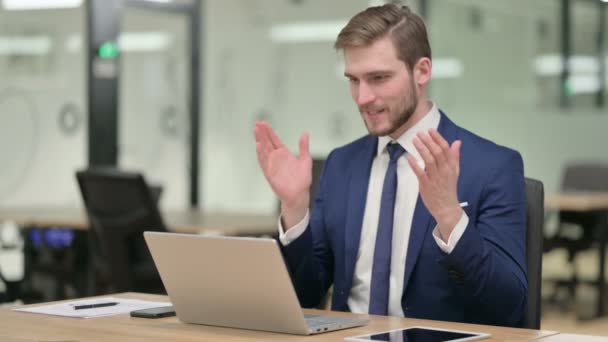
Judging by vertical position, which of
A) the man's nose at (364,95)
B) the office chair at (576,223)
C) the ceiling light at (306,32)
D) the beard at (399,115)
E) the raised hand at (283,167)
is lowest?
the office chair at (576,223)

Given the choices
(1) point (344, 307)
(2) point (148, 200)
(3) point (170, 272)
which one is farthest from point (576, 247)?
(3) point (170, 272)

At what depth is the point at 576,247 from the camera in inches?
283

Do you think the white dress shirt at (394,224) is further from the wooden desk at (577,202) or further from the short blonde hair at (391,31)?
the wooden desk at (577,202)

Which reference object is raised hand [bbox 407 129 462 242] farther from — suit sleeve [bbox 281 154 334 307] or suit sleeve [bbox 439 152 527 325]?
suit sleeve [bbox 281 154 334 307]

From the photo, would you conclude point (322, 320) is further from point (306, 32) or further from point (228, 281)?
point (306, 32)

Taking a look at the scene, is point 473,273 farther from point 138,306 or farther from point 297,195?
point 138,306

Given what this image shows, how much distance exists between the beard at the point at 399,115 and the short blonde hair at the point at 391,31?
0.07m

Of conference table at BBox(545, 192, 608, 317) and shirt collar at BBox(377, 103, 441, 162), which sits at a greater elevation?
shirt collar at BBox(377, 103, 441, 162)

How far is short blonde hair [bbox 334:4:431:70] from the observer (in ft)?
8.47

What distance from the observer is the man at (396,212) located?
2381 mm

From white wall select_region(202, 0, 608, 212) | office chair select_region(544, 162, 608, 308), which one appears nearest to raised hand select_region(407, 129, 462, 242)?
office chair select_region(544, 162, 608, 308)

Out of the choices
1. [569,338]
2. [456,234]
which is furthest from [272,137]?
[569,338]

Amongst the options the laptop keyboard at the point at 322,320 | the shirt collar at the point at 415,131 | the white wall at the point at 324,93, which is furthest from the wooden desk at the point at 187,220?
the laptop keyboard at the point at 322,320

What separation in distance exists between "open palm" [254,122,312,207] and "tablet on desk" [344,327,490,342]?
479 mm
